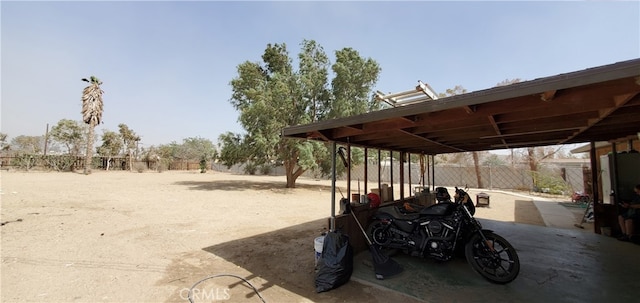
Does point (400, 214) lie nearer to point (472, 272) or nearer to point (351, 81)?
point (472, 272)

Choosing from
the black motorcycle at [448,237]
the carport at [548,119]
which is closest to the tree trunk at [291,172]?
the carport at [548,119]

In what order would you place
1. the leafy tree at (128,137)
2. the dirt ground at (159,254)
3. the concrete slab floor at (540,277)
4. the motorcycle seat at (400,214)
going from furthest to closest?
the leafy tree at (128,137)
the motorcycle seat at (400,214)
the dirt ground at (159,254)
the concrete slab floor at (540,277)

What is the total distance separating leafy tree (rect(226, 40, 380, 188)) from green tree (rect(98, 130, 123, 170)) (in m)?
20.0

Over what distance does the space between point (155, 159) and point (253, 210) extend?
25.1m

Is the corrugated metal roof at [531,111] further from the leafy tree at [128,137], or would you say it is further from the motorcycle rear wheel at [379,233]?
the leafy tree at [128,137]

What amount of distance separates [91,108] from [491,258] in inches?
1034

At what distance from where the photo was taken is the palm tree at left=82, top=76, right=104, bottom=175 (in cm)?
1979

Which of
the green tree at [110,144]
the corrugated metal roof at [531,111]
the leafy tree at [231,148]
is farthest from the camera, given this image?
the green tree at [110,144]

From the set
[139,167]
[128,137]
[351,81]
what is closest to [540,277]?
[351,81]

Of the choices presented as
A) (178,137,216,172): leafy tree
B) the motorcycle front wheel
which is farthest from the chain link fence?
(178,137,216,172): leafy tree

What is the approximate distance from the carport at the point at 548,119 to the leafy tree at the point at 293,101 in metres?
7.17

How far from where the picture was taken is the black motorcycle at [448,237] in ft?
9.10

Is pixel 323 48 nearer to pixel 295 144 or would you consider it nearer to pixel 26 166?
pixel 295 144

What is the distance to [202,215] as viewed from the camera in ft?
21.0
